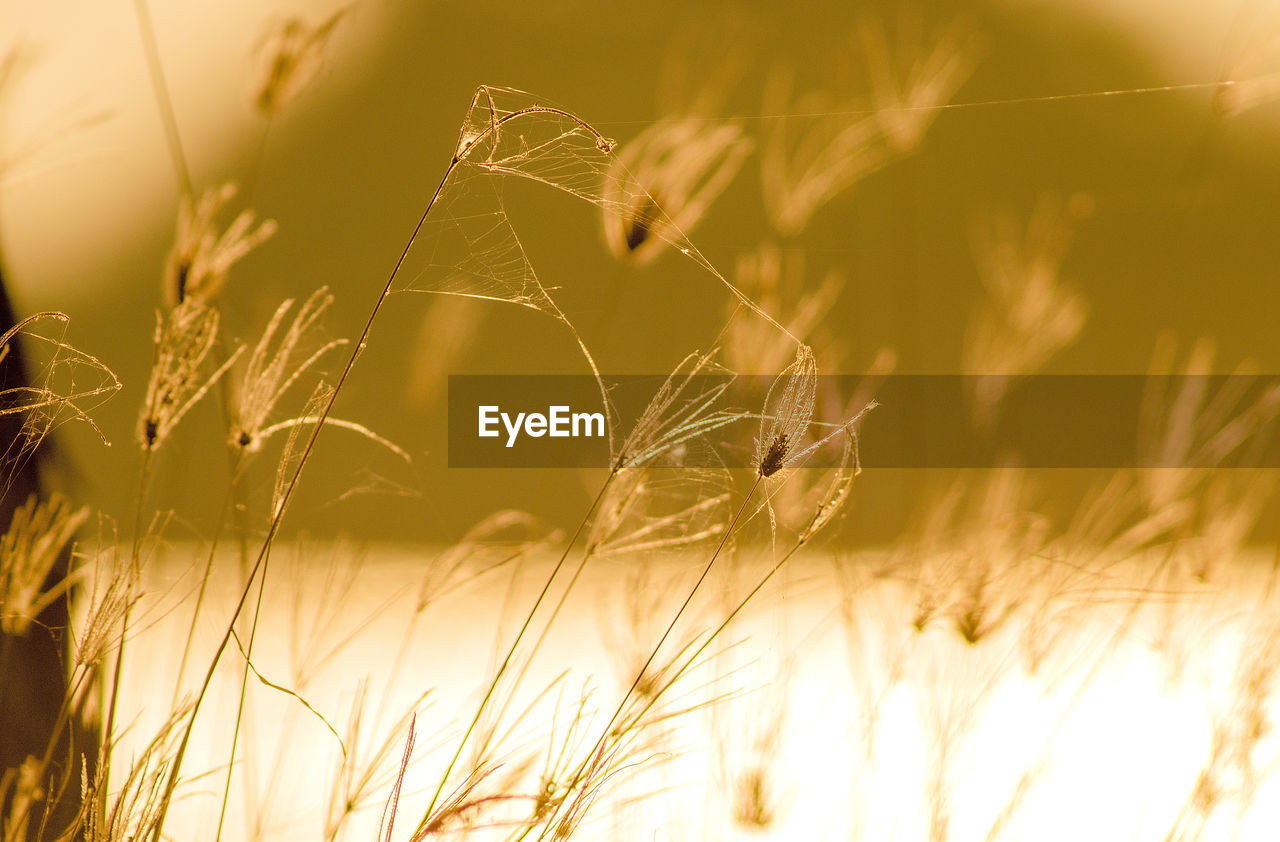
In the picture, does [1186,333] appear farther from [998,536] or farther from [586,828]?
[586,828]

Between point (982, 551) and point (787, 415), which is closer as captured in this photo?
point (787, 415)

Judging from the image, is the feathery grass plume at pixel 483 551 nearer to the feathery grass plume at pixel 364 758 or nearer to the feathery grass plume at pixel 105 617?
the feathery grass plume at pixel 364 758

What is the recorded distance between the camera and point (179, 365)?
782 millimetres

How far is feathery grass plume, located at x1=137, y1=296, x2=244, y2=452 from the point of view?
2.23 feet

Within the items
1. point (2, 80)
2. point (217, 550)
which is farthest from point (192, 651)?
point (2, 80)

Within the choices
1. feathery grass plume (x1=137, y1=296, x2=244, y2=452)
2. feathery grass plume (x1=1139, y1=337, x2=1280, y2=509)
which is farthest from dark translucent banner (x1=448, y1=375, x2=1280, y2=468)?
feathery grass plume (x1=137, y1=296, x2=244, y2=452)

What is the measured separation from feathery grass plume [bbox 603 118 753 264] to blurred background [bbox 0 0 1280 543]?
0.01 metres

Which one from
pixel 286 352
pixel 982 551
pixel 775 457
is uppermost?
pixel 286 352

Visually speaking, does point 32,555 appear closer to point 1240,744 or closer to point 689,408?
point 689,408

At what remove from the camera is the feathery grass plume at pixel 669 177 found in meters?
0.82

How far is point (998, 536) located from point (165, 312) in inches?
36.1

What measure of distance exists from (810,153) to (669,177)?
0.16m

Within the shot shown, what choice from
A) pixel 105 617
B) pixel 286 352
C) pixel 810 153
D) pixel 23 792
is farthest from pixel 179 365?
pixel 810 153

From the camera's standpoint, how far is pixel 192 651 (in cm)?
88
